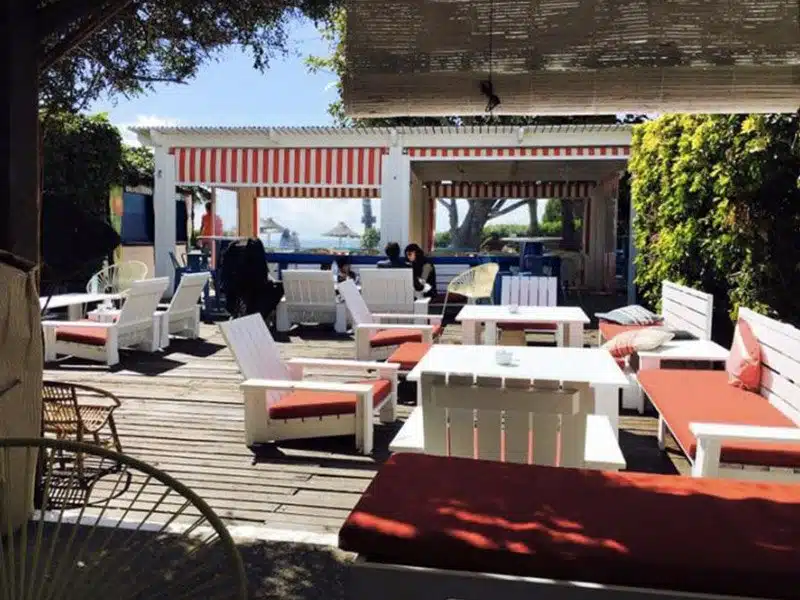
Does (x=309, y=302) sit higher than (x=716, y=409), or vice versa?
(x=309, y=302)

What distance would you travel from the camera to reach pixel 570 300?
15.2 metres

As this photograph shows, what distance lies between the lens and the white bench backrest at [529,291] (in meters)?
9.20

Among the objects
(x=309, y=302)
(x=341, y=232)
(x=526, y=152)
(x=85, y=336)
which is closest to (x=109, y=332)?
(x=85, y=336)

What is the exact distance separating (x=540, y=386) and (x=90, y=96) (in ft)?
13.7

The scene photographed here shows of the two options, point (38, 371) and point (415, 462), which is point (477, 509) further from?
point (38, 371)

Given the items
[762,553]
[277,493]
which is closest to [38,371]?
[277,493]

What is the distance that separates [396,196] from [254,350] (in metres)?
8.61

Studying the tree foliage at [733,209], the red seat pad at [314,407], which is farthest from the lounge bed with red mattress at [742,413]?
the red seat pad at [314,407]

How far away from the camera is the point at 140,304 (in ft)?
26.6

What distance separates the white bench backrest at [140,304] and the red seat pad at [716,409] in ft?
17.1

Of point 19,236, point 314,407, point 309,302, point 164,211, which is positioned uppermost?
point 164,211

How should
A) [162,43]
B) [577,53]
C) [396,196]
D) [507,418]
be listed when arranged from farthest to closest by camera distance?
1. [396,196]
2. [162,43]
3. [577,53]
4. [507,418]

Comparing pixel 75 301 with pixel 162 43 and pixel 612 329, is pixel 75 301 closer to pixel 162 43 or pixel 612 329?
pixel 162 43

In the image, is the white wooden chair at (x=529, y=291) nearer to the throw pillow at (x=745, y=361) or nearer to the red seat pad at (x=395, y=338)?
the red seat pad at (x=395, y=338)
